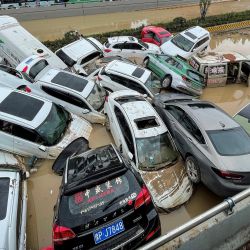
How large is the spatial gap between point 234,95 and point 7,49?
9.08 meters

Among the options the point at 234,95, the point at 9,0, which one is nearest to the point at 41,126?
the point at 234,95

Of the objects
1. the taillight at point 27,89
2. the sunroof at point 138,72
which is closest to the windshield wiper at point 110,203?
the taillight at point 27,89

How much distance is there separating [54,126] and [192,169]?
3621 millimetres

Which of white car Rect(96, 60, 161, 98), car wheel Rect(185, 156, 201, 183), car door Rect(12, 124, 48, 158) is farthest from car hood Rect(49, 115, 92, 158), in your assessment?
car wheel Rect(185, 156, 201, 183)

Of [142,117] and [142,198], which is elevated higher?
[142,198]

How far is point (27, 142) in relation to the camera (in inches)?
312

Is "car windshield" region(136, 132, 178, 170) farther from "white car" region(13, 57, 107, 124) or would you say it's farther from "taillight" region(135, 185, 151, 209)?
"white car" region(13, 57, 107, 124)

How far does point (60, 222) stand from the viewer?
178 inches

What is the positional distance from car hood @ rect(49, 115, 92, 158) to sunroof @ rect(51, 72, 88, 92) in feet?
3.38

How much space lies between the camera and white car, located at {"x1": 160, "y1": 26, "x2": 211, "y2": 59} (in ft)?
46.4

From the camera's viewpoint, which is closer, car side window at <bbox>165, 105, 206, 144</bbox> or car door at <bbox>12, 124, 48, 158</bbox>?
car side window at <bbox>165, 105, 206, 144</bbox>

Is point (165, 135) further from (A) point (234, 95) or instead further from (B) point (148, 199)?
(A) point (234, 95)

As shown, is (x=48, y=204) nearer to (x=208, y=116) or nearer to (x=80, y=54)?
(x=208, y=116)

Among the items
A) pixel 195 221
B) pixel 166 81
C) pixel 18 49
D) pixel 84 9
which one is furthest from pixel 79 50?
pixel 84 9
